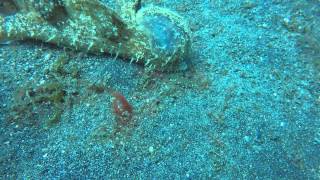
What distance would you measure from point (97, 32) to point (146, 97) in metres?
0.92

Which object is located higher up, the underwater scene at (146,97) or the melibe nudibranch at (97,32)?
the melibe nudibranch at (97,32)

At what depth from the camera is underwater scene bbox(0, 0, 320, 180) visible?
112 inches

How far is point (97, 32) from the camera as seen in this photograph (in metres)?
3.51

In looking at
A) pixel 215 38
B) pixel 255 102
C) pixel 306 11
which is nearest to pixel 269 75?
pixel 255 102

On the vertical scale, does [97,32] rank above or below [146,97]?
above

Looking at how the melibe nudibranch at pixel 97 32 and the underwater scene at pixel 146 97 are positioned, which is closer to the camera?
the underwater scene at pixel 146 97

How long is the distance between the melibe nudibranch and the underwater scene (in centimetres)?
1

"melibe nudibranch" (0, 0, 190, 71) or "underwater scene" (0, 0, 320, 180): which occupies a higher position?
"melibe nudibranch" (0, 0, 190, 71)

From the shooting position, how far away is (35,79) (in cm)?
323

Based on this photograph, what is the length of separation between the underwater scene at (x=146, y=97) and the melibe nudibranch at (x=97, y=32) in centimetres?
1

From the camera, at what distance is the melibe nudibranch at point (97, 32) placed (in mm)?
3473

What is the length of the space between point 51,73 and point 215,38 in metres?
2.08

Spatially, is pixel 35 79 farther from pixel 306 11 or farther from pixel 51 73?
pixel 306 11

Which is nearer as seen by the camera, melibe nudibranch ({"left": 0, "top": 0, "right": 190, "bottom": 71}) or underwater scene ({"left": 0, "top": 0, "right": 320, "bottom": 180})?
underwater scene ({"left": 0, "top": 0, "right": 320, "bottom": 180})
